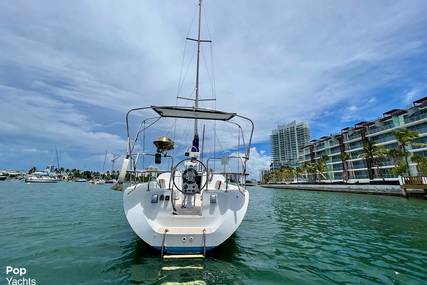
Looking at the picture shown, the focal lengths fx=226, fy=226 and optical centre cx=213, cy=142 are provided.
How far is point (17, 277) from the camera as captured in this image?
445cm

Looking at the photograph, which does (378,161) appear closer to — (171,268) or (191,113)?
(191,113)

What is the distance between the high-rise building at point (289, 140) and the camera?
161 metres

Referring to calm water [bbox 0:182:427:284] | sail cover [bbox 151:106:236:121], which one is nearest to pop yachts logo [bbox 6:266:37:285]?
calm water [bbox 0:182:427:284]

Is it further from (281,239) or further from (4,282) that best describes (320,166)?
Answer: (4,282)

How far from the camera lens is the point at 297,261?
5523mm

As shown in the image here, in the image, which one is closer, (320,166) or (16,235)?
(16,235)

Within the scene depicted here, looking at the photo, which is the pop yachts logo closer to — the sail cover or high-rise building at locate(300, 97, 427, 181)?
the sail cover

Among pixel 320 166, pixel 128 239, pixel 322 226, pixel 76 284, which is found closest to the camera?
pixel 76 284

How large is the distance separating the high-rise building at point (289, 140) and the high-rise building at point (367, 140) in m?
86.7

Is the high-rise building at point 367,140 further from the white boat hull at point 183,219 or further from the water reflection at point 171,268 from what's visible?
the water reflection at point 171,268

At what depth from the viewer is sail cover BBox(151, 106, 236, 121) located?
659 cm

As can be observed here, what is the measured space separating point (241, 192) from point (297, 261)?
7.01 feet

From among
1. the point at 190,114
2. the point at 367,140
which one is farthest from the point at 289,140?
the point at 190,114

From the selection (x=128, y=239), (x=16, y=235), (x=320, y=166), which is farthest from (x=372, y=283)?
(x=320, y=166)
